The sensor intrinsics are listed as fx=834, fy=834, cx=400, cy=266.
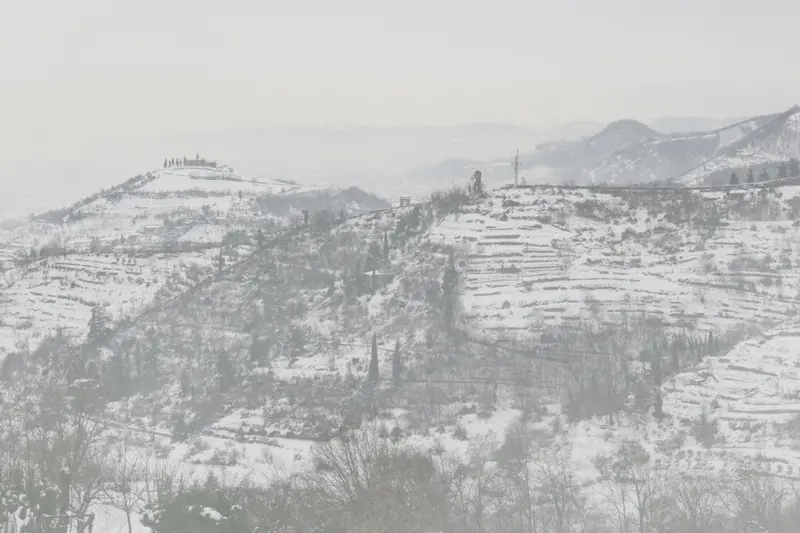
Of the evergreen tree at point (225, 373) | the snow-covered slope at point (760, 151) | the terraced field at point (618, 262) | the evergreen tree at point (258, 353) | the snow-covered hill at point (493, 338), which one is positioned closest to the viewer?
the snow-covered hill at point (493, 338)

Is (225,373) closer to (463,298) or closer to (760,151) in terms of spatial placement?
(463,298)

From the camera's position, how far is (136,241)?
425 feet

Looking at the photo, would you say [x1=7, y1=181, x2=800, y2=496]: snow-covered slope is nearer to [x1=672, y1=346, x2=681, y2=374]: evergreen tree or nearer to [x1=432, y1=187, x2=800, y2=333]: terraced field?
[x1=432, y1=187, x2=800, y2=333]: terraced field

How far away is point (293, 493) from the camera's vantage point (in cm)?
2477

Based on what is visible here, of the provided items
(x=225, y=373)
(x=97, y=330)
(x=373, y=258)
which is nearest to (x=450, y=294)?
(x=373, y=258)

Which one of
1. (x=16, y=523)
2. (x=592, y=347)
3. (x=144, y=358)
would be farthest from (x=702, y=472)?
(x=144, y=358)

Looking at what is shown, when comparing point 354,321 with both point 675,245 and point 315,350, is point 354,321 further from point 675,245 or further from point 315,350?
point 675,245

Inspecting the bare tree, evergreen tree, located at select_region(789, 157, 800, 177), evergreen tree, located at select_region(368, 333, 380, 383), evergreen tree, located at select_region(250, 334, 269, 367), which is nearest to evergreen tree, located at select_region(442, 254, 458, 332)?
evergreen tree, located at select_region(368, 333, 380, 383)

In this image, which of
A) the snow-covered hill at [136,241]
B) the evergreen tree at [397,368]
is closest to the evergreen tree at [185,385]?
the evergreen tree at [397,368]

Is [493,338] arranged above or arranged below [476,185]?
below

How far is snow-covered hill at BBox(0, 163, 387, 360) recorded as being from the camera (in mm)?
84500

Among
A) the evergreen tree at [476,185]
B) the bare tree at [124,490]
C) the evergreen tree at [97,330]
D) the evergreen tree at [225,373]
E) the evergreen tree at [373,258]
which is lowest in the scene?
the evergreen tree at [225,373]

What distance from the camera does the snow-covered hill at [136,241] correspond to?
8450cm

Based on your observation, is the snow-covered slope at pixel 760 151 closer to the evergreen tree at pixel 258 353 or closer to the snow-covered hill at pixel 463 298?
the snow-covered hill at pixel 463 298
